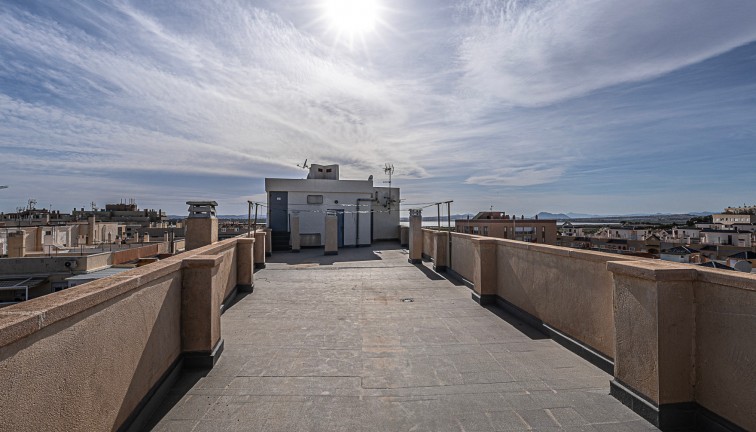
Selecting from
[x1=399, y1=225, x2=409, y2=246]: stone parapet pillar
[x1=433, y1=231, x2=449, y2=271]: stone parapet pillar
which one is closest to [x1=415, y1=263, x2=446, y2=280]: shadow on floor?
[x1=433, y1=231, x2=449, y2=271]: stone parapet pillar

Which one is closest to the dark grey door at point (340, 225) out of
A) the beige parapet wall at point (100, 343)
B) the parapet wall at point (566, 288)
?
the parapet wall at point (566, 288)

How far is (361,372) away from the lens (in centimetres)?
391

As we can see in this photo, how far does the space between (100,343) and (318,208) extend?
17.5 m

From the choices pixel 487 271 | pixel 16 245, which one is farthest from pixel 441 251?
pixel 16 245

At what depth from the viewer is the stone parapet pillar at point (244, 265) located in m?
7.90

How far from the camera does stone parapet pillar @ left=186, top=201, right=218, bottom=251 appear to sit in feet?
24.8

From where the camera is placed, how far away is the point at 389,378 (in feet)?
12.4

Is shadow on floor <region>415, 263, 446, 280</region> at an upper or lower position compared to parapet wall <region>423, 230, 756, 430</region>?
lower

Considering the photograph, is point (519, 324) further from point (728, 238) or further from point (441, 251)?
point (728, 238)

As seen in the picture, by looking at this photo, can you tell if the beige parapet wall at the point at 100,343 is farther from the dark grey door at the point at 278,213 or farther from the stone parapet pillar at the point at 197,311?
the dark grey door at the point at 278,213

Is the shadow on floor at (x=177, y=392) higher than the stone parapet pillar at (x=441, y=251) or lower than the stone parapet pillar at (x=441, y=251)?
lower

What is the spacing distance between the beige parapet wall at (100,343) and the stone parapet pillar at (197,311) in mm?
11

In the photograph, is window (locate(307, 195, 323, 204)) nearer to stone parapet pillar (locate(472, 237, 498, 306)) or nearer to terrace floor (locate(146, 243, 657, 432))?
terrace floor (locate(146, 243, 657, 432))

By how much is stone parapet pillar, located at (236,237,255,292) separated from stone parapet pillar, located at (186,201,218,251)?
64cm
